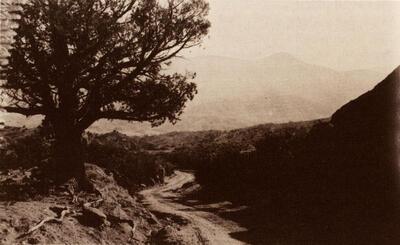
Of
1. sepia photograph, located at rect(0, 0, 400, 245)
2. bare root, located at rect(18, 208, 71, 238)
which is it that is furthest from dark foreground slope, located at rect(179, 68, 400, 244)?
bare root, located at rect(18, 208, 71, 238)

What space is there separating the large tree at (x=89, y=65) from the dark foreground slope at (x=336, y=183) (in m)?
6.59

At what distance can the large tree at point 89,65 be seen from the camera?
50.4ft

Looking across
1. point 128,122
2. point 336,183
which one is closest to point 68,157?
point 128,122

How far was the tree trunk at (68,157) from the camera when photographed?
1720 centimetres

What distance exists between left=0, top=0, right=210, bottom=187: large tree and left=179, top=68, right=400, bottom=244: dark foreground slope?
6.59m

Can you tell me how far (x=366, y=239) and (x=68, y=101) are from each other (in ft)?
38.3

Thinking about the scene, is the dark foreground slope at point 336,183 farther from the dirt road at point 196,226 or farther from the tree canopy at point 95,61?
the tree canopy at point 95,61

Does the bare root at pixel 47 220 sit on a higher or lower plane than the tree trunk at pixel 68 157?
lower

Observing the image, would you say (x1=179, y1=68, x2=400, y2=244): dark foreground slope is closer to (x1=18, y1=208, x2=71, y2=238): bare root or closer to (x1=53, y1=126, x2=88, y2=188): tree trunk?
(x1=53, y1=126, x2=88, y2=188): tree trunk

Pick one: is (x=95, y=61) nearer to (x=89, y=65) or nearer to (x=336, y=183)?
(x=89, y=65)

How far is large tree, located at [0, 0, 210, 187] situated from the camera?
1535cm

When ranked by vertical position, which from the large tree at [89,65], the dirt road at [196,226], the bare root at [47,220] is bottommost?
the dirt road at [196,226]

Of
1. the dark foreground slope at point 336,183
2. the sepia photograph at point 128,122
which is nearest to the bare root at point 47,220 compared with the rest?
the sepia photograph at point 128,122

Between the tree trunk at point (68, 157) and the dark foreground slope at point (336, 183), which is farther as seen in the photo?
the tree trunk at point (68, 157)
